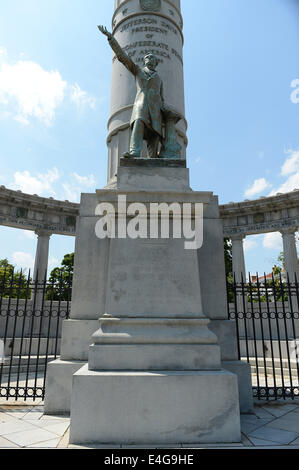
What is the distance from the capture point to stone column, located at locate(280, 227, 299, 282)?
24.0m

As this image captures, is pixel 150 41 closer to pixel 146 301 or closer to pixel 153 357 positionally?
pixel 146 301

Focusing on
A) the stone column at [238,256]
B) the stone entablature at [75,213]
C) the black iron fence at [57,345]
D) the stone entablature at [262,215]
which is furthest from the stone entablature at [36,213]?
the stone column at [238,256]

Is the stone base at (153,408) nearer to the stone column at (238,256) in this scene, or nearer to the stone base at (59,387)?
the stone base at (59,387)

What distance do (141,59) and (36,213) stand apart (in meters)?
17.5

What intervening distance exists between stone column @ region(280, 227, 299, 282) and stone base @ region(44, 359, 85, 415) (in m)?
20.6

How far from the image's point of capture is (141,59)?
42.1 feet

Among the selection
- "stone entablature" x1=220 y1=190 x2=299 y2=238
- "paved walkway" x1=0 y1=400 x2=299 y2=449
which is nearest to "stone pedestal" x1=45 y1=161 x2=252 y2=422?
"paved walkway" x1=0 y1=400 x2=299 y2=449

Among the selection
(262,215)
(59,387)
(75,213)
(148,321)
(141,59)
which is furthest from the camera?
(75,213)

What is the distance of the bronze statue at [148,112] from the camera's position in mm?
8070

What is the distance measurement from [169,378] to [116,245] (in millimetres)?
2833

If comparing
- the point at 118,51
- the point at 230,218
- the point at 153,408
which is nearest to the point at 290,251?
the point at 230,218

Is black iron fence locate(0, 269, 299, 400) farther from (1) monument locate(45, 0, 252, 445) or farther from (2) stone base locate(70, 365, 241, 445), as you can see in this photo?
(2) stone base locate(70, 365, 241, 445)

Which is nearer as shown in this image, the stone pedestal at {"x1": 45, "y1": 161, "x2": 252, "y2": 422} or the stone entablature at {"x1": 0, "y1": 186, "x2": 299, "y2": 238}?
the stone pedestal at {"x1": 45, "y1": 161, "x2": 252, "y2": 422}
